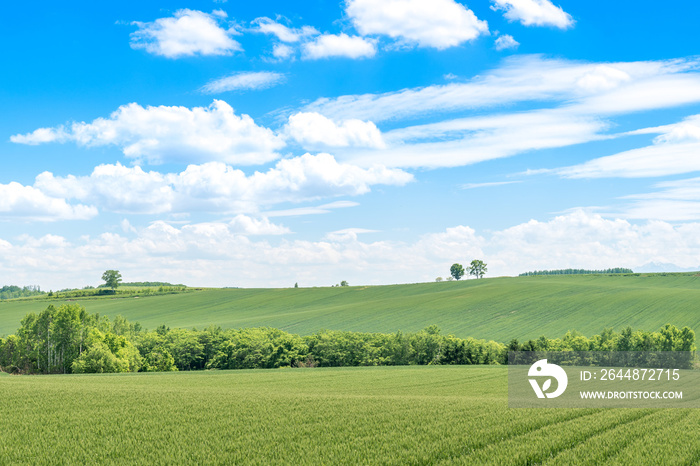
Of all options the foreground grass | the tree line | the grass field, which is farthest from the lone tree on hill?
the foreground grass

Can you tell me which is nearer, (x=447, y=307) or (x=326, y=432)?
(x=326, y=432)

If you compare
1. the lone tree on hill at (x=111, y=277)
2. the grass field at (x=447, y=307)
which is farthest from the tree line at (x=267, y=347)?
the lone tree on hill at (x=111, y=277)

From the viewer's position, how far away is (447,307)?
118 m

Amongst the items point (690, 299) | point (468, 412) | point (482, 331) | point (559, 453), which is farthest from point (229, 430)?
point (690, 299)

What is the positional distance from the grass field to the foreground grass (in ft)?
231

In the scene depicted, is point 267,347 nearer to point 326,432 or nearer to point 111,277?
point 326,432

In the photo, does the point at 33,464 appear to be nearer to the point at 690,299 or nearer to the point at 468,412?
the point at 468,412

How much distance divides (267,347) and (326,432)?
2501 inches

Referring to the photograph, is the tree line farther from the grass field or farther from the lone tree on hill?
the lone tree on hill

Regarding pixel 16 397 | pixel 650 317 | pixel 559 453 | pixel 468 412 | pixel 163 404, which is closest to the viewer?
pixel 559 453

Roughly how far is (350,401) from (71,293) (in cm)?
17505

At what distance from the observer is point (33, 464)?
15.8 metres

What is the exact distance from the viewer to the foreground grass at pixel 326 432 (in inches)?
612

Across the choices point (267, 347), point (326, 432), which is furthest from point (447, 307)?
point (326, 432)
